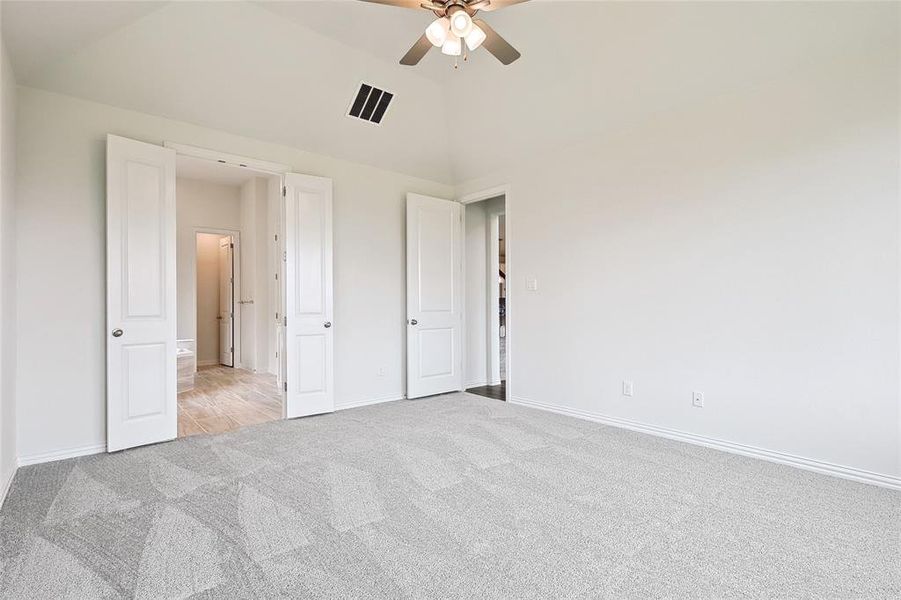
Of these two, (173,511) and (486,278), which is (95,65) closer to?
(173,511)

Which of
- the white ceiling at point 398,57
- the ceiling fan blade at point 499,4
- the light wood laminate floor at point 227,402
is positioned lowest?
the light wood laminate floor at point 227,402

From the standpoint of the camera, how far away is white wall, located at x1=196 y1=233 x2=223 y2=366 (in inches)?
311

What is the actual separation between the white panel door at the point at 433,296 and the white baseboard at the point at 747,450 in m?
1.39

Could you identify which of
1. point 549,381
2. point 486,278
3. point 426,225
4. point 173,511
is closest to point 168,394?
point 173,511

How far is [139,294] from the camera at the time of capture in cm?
328

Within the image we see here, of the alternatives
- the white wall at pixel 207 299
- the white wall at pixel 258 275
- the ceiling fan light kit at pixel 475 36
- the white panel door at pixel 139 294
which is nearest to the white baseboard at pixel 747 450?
the ceiling fan light kit at pixel 475 36

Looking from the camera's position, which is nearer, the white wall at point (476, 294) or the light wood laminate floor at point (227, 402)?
the light wood laminate floor at point (227, 402)

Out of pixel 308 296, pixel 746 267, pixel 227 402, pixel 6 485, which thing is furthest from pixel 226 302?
pixel 746 267

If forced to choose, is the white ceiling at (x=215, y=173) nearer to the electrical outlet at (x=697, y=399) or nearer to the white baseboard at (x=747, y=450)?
the white baseboard at (x=747, y=450)

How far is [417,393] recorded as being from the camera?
4.95 meters

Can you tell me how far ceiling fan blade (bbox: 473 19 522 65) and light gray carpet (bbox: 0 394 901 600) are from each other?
2.58m

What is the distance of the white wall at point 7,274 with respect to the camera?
2428 mm

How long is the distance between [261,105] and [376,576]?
3678mm

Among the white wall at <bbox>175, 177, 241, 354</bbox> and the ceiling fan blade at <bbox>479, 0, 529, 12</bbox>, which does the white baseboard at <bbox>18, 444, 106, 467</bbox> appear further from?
the white wall at <bbox>175, 177, 241, 354</bbox>
